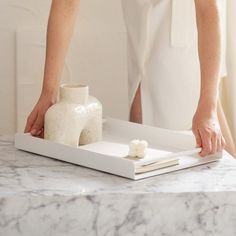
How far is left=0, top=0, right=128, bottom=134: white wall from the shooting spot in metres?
2.58

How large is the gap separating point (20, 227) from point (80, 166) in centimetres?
23

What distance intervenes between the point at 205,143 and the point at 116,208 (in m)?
0.32

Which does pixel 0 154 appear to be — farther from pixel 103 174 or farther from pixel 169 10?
pixel 169 10

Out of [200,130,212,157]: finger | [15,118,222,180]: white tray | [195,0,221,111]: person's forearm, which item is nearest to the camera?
[15,118,222,180]: white tray

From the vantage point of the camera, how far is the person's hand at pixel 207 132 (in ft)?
4.69

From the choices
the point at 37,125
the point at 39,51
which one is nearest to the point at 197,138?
the point at 37,125

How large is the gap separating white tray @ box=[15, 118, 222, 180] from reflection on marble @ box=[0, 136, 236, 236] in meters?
0.05

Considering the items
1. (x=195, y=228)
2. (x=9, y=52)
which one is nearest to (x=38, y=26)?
(x=9, y=52)

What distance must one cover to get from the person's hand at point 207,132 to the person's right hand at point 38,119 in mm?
381

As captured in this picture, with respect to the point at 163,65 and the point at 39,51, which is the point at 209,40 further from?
the point at 39,51

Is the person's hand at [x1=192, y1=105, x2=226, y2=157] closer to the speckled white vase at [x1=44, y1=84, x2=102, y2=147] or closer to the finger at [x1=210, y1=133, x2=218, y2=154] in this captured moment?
the finger at [x1=210, y1=133, x2=218, y2=154]

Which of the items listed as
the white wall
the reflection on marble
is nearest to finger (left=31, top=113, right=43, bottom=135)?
the reflection on marble

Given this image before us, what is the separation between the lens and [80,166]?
1.39 metres

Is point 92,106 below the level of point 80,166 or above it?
above
